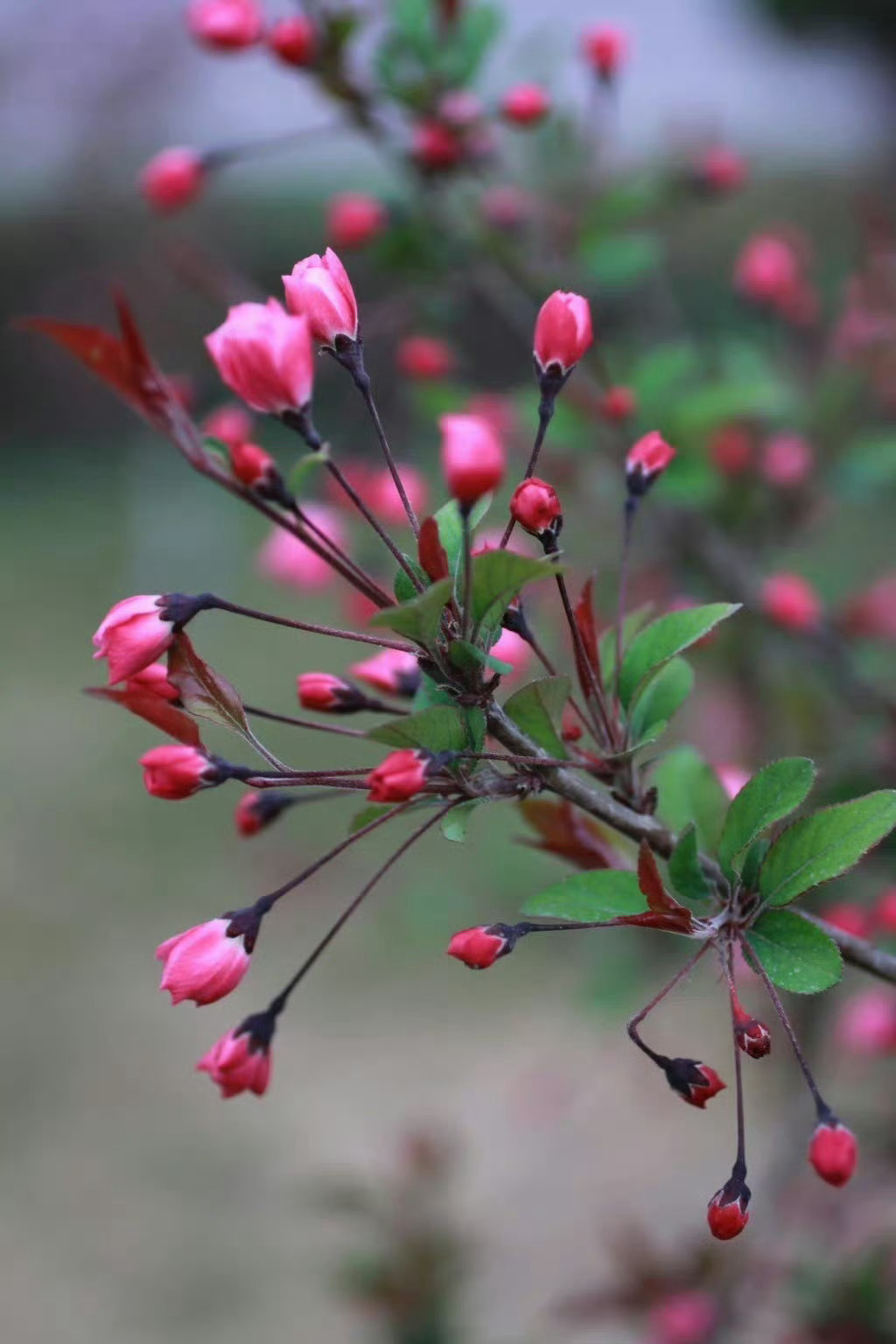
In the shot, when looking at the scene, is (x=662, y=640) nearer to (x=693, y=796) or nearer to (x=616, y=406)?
(x=693, y=796)

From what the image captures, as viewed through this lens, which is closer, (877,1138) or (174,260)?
(174,260)

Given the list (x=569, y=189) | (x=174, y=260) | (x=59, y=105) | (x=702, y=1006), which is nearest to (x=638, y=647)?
(x=174, y=260)

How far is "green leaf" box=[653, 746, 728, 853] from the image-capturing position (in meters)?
0.67

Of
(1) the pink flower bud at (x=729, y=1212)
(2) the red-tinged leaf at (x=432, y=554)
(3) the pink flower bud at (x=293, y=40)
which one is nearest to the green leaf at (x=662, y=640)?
(2) the red-tinged leaf at (x=432, y=554)

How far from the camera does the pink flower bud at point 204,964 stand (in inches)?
21.1

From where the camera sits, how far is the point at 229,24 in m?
1.05

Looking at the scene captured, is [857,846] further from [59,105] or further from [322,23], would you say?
[59,105]

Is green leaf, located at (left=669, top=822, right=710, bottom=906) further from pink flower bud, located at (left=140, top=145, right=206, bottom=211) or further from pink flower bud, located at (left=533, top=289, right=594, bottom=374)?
pink flower bud, located at (left=140, top=145, right=206, bottom=211)

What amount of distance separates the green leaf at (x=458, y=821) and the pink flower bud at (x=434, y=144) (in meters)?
0.80

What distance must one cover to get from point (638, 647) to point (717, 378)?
2.96 ft

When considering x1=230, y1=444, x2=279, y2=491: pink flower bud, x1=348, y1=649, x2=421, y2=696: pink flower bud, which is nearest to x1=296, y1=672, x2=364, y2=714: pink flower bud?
x1=348, y1=649, x2=421, y2=696: pink flower bud

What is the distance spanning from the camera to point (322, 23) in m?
1.06

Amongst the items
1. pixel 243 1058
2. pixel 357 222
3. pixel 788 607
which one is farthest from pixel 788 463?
pixel 243 1058

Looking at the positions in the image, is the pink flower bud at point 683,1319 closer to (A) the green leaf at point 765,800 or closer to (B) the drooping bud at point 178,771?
(A) the green leaf at point 765,800
